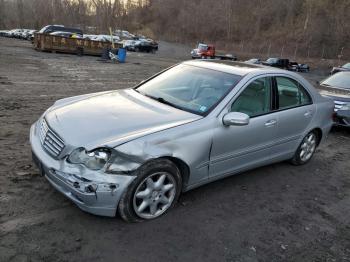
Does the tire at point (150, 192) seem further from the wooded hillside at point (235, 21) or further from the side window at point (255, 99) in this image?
the wooded hillside at point (235, 21)

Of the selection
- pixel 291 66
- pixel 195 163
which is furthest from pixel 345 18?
pixel 195 163

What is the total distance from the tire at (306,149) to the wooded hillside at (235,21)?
50.0 m

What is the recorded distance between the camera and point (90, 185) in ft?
9.97

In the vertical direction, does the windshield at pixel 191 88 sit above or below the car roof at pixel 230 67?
below

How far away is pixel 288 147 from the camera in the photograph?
5.02 m

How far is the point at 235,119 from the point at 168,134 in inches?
32.9

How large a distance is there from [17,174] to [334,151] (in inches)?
221

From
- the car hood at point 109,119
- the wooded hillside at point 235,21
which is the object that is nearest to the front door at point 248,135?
the car hood at point 109,119

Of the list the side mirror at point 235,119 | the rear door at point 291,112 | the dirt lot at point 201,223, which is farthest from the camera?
the rear door at point 291,112

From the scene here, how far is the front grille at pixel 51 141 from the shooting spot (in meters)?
3.29

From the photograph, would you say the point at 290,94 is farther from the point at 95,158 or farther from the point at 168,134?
the point at 95,158

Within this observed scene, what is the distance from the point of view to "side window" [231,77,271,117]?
13.5 ft

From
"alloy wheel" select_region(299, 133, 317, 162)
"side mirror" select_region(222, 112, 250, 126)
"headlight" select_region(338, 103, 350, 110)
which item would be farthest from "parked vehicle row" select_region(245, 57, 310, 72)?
"side mirror" select_region(222, 112, 250, 126)

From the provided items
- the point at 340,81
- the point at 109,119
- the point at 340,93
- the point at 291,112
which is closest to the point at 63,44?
the point at 340,81
